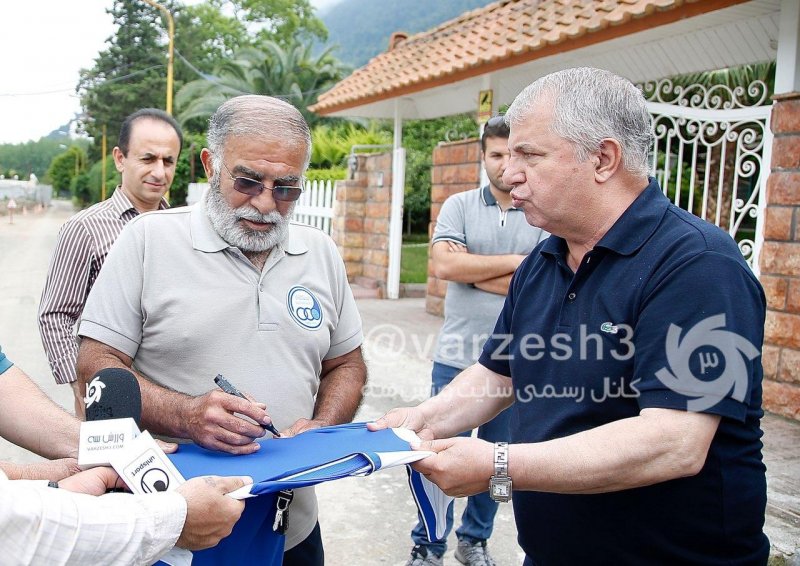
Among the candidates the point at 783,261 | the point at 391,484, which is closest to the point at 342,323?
the point at 391,484

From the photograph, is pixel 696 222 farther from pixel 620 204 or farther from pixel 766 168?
pixel 766 168

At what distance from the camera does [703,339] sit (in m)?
1.68

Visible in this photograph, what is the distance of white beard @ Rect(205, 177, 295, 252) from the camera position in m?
2.24

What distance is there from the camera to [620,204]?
6.44 ft

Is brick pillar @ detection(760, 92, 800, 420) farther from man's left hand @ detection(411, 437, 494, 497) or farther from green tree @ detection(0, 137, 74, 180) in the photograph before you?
green tree @ detection(0, 137, 74, 180)

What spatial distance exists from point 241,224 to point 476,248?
1.72 meters

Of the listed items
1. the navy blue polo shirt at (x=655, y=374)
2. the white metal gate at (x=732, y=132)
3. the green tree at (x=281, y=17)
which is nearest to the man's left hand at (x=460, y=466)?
the navy blue polo shirt at (x=655, y=374)

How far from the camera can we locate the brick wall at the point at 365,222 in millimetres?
11797

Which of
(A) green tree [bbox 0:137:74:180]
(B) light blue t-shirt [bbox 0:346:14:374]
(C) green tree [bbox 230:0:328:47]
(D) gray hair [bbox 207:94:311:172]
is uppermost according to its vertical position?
(C) green tree [bbox 230:0:328:47]

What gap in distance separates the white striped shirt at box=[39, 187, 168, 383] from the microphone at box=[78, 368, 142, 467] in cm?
160

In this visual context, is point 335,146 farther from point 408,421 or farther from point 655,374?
point 655,374

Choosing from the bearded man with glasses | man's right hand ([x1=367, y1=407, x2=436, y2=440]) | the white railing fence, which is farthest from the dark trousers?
the white railing fence

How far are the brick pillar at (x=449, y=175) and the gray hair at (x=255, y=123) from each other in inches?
260

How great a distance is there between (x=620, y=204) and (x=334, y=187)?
11.4 meters
